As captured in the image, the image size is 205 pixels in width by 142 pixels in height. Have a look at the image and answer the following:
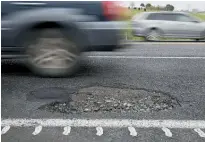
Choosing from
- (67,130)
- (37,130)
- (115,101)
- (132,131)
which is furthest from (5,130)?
(115,101)

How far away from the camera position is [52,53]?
209 inches

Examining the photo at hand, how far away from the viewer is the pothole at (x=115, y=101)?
3.92 m

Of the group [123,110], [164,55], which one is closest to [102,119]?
[123,110]

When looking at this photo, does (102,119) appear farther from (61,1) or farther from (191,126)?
(61,1)

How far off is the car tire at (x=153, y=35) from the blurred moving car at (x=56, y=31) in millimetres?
8197

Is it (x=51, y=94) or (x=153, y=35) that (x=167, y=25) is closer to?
(x=153, y=35)

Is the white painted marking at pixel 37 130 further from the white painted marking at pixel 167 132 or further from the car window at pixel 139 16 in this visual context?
the car window at pixel 139 16

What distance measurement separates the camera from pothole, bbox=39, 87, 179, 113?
3920mm

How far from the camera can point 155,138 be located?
3129mm

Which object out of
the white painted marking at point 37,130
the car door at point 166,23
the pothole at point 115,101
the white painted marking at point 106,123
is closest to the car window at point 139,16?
the car door at point 166,23

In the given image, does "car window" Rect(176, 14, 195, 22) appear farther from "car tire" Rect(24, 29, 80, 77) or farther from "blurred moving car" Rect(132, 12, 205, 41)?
"car tire" Rect(24, 29, 80, 77)

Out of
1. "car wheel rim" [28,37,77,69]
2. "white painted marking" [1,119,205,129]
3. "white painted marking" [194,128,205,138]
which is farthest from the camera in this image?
"car wheel rim" [28,37,77,69]

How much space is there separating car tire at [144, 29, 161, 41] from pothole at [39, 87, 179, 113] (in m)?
8.97

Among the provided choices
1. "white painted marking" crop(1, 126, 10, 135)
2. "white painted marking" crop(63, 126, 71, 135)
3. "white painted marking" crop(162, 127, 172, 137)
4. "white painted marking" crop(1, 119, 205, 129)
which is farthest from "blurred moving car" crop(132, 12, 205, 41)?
"white painted marking" crop(1, 126, 10, 135)
